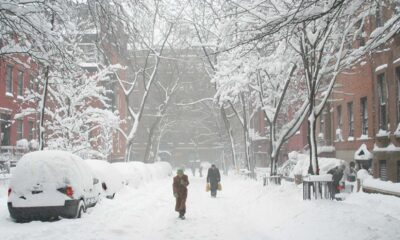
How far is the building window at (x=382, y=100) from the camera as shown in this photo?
22.5m

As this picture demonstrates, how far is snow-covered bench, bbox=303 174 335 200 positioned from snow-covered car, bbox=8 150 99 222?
651cm

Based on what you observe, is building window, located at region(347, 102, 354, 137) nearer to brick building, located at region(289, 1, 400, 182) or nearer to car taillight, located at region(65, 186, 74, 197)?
brick building, located at region(289, 1, 400, 182)

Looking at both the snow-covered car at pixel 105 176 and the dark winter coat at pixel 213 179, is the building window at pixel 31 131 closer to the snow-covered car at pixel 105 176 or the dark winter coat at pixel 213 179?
the dark winter coat at pixel 213 179

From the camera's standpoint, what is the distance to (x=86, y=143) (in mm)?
30422

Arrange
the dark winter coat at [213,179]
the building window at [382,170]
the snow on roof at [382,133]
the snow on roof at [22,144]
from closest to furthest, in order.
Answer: the snow on roof at [382,133], the building window at [382,170], the dark winter coat at [213,179], the snow on roof at [22,144]

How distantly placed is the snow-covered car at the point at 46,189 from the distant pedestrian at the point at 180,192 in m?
2.83

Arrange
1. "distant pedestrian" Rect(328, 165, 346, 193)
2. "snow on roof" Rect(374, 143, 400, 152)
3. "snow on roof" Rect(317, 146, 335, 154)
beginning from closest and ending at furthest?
"distant pedestrian" Rect(328, 165, 346, 193)
"snow on roof" Rect(374, 143, 400, 152)
"snow on roof" Rect(317, 146, 335, 154)

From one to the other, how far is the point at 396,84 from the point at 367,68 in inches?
155

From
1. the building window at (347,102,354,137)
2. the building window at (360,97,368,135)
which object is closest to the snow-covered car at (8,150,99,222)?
the building window at (360,97,368,135)

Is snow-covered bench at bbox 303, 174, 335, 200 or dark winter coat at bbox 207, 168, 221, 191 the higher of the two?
snow-covered bench at bbox 303, 174, 335, 200

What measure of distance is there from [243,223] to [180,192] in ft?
8.18

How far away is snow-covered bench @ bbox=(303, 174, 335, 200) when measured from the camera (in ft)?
47.8

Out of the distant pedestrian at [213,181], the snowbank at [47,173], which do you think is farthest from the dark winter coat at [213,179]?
the snowbank at [47,173]

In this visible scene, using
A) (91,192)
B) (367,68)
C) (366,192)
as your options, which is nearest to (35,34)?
(91,192)
